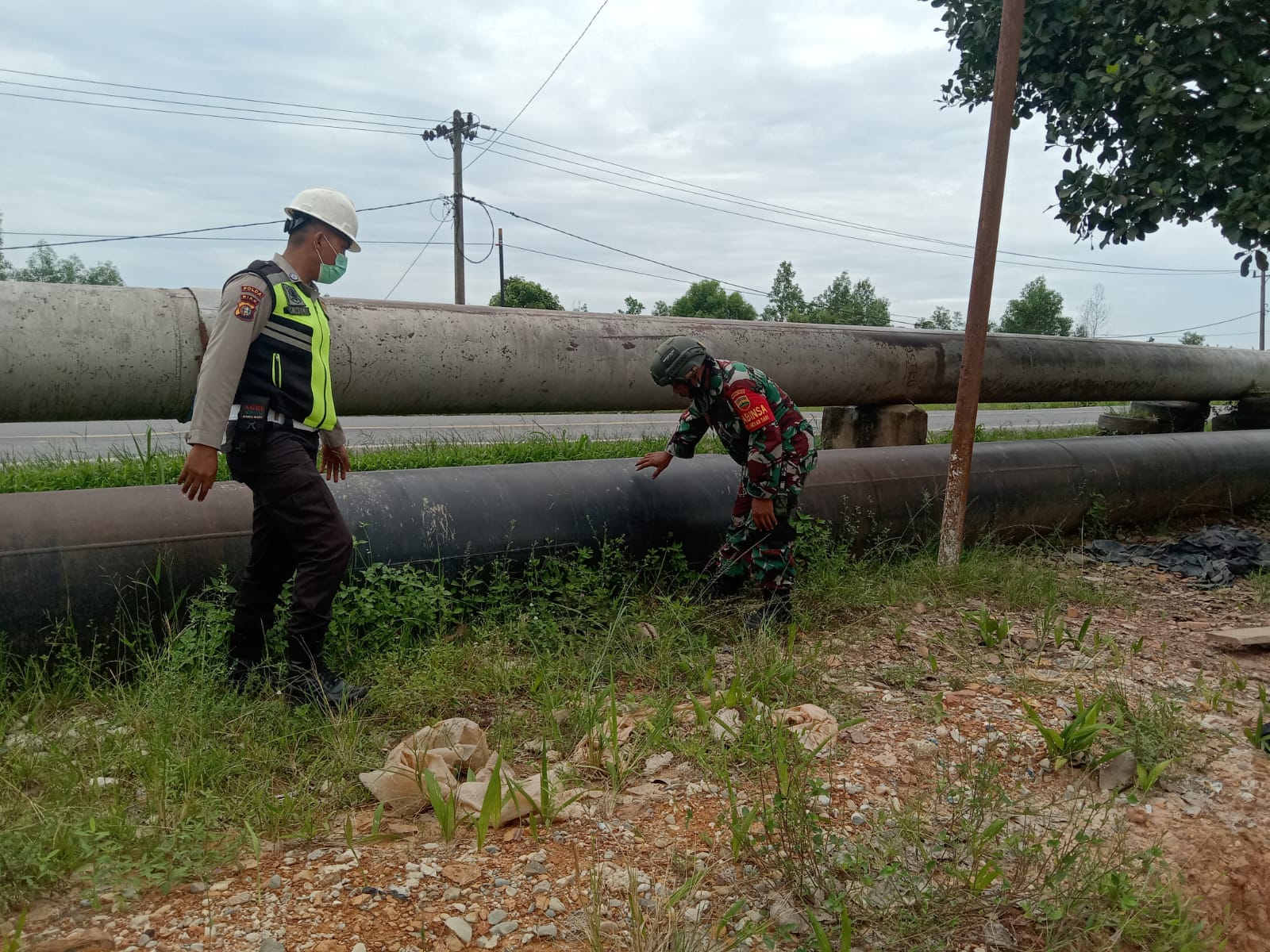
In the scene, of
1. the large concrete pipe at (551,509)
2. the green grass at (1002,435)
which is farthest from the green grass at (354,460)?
the green grass at (1002,435)

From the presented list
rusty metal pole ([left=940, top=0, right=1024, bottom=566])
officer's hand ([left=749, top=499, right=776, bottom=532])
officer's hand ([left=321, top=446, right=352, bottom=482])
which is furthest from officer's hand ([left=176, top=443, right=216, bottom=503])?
rusty metal pole ([left=940, top=0, right=1024, bottom=566])

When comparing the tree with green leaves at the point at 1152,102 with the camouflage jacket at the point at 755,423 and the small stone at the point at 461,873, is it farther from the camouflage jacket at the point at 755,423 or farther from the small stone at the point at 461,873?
A: the small stone at the point at 461,873

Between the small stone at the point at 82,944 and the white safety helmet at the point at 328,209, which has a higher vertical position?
the white safety helmet at the point at 328,209

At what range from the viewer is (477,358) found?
468 centimetres

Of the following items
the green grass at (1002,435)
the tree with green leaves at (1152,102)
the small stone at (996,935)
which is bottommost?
the small stone at (996,935)

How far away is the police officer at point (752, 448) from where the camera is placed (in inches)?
157

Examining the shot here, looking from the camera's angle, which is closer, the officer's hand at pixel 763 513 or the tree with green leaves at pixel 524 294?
the officer's hand at pixel 763 513

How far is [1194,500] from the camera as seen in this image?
6.75 meters

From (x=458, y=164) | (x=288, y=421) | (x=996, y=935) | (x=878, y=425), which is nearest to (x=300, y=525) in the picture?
(x=288, y=421)

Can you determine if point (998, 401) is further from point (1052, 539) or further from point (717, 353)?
point (717, 353)

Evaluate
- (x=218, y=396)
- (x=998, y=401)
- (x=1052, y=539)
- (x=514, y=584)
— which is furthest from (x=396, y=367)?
(x=998, y=401)

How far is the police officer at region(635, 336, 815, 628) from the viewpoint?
398 cm

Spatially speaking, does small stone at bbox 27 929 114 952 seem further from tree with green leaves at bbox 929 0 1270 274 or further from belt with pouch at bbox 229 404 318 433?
tree with green leaves at bbox 929 0 1270 274

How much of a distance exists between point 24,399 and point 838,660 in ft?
11.2
